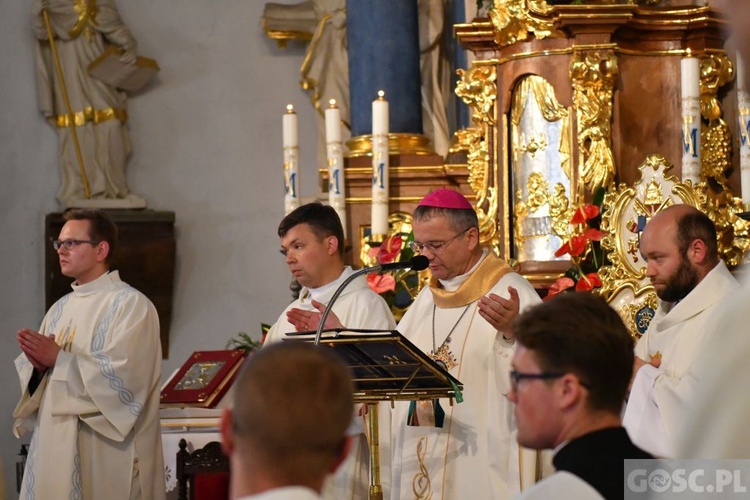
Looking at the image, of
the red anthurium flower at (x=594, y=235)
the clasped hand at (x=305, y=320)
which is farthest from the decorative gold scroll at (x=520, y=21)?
the clasped hand at (x=305, y=320)

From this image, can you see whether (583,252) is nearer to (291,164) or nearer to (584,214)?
(584,214)

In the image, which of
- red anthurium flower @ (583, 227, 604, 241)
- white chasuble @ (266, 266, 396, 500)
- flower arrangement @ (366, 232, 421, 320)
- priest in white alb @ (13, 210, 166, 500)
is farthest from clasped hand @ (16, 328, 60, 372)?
red anthurium flower @ (583, 227, 604, 241)

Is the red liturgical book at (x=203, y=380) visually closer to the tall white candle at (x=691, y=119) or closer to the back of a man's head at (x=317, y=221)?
the back of a man's head at (x=317, y=221)

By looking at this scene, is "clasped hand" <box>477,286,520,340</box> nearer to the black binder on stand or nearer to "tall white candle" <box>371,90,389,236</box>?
the black binder on stand

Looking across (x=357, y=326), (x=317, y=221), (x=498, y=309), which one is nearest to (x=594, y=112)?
(x=317, y=221)

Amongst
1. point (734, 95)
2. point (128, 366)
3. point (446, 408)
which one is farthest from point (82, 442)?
point (734, 95)

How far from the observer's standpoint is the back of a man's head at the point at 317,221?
230 inches

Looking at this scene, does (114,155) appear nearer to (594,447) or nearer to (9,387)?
(9,387)

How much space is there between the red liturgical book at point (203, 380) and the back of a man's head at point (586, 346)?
4.54m

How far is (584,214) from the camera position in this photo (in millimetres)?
6238

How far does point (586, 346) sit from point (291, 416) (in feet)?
2.24

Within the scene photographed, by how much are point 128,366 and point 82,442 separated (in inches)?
16.5

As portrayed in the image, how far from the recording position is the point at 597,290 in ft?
20.0

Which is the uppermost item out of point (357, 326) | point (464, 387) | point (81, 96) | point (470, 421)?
point (81, 96)
